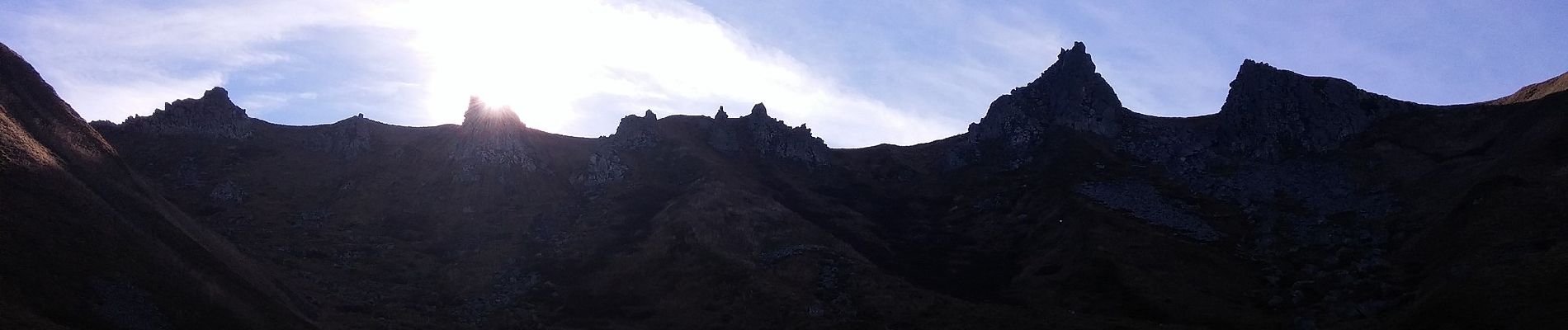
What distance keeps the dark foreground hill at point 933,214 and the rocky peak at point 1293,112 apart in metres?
0.36

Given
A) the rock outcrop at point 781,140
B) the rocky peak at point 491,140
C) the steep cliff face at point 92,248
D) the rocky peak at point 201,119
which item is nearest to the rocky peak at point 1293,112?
the rock outcrop at point 781,140

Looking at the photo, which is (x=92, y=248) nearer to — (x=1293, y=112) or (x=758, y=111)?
(x=758, y=111)

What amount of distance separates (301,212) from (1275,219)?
12111 centimetres

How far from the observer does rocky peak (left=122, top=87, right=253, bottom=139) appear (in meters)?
134

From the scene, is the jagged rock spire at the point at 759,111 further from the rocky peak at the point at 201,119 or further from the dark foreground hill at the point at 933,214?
the rocky peak at the point at 201,119

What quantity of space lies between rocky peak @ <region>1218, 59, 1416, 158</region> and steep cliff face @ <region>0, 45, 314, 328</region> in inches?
4993

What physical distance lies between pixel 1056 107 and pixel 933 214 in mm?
34802

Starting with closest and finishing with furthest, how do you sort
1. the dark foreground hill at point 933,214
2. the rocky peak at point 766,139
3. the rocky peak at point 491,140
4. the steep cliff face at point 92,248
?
the steep cliff face at point 92,248, the dark foreground hill at point 933,214, the rocky peak at point 491,140, the rocky peak at point 766,139

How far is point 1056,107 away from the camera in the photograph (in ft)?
514

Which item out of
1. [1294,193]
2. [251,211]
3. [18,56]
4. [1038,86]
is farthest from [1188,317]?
[18,56]

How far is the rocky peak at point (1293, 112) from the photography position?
441 ft

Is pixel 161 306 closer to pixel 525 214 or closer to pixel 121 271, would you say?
pixel 121 271

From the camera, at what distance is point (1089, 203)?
119 m

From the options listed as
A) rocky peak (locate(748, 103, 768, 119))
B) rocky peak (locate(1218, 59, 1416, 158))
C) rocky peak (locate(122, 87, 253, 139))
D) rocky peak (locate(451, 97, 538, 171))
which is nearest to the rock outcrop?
rocky peak (locate(748, 103, 768, 119))
